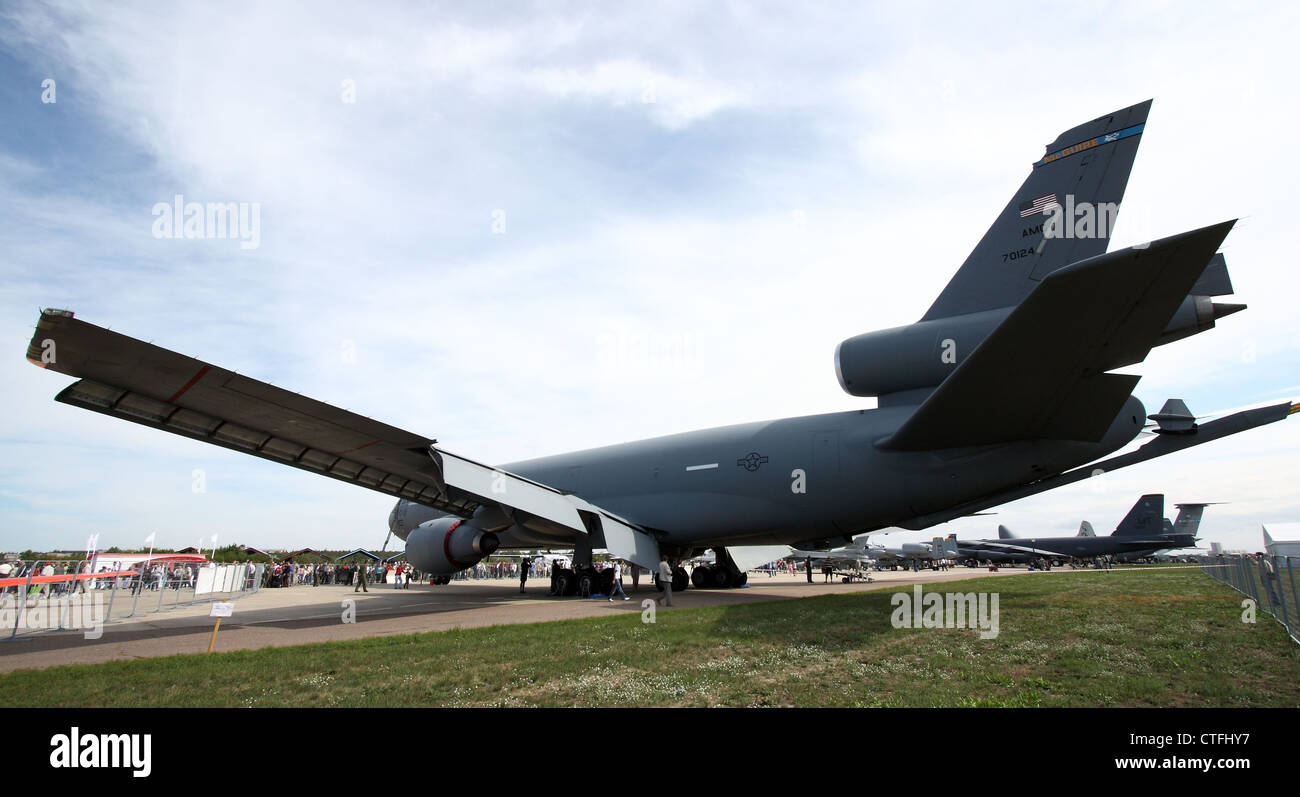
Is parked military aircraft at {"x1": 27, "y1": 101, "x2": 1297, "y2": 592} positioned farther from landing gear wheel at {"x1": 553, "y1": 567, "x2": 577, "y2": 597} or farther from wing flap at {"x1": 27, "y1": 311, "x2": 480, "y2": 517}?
landing gear wheel at {"x1": 553, "y1": 567, "x2": 577, "y2": 597}

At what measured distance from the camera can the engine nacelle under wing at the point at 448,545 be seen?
60.6 ft

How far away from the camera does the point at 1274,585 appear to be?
30.0ft

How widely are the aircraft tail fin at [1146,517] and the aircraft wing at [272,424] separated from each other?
43334mm

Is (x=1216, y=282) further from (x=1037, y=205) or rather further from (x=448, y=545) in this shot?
(x=448, y=545)

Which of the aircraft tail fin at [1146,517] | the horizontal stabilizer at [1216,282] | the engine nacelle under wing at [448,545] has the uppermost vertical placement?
the horizontal stabilizer at [1216,282]

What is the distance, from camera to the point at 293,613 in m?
15.2

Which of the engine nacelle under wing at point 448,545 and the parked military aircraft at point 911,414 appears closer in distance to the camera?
the parked military aircraft at point 911,414

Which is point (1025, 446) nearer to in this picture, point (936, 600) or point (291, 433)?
point (936, 600)

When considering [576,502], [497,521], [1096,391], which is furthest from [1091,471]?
[497,521]

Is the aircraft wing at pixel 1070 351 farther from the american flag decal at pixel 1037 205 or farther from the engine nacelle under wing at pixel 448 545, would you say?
the engine nacelle under wing at pixel 448 545

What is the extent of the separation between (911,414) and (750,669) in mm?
7811

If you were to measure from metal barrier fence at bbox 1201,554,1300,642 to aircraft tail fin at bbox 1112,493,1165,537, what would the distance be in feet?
121

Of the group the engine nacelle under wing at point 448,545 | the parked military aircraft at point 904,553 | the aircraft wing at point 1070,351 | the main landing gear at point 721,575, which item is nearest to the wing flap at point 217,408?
the engine nacelle under wing at point 448,545

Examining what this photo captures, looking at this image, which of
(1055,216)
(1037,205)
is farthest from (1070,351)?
(1037,205)
